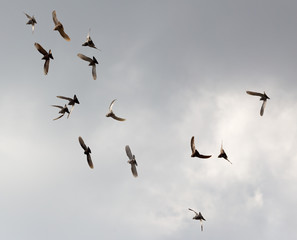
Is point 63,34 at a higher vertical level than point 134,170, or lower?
higher

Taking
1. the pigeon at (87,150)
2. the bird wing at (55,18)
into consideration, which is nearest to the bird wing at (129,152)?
the pigeon at (87,150)

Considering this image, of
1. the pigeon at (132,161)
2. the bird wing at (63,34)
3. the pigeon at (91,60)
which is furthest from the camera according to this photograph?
the pigeon at (91,60)

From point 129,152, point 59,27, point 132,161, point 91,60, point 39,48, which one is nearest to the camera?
point 59,27

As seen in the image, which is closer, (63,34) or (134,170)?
(63,34)

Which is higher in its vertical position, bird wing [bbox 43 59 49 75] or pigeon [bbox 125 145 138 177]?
bird wing [bbox 43 59 49 75]

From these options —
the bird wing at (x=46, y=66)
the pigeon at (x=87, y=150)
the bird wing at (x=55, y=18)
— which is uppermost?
the bird wing at (x=55, y=18)

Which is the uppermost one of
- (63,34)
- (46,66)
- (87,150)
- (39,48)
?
(63,34)

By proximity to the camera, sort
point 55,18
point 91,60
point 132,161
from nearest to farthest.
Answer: point 55,18
point 132,161
point 91,60

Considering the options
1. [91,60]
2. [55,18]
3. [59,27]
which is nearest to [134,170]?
[91,60]

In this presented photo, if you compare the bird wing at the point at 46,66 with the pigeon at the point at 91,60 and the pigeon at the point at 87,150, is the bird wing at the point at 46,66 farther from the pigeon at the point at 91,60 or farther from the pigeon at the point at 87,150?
the pigeon at the point at 87,150

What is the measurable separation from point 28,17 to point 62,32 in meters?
10.1

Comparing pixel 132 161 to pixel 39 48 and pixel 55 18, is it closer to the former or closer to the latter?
pixel 39 48

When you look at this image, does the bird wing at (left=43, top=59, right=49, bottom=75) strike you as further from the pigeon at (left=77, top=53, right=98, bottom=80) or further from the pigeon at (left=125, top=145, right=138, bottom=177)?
the pigeon at (left=125, top=145, right=138, bottom=177)

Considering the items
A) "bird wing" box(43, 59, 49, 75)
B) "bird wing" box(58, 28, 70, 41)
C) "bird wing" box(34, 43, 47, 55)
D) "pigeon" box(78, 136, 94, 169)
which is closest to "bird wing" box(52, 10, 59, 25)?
"bird wing" box(58, 28, 70, 41)
